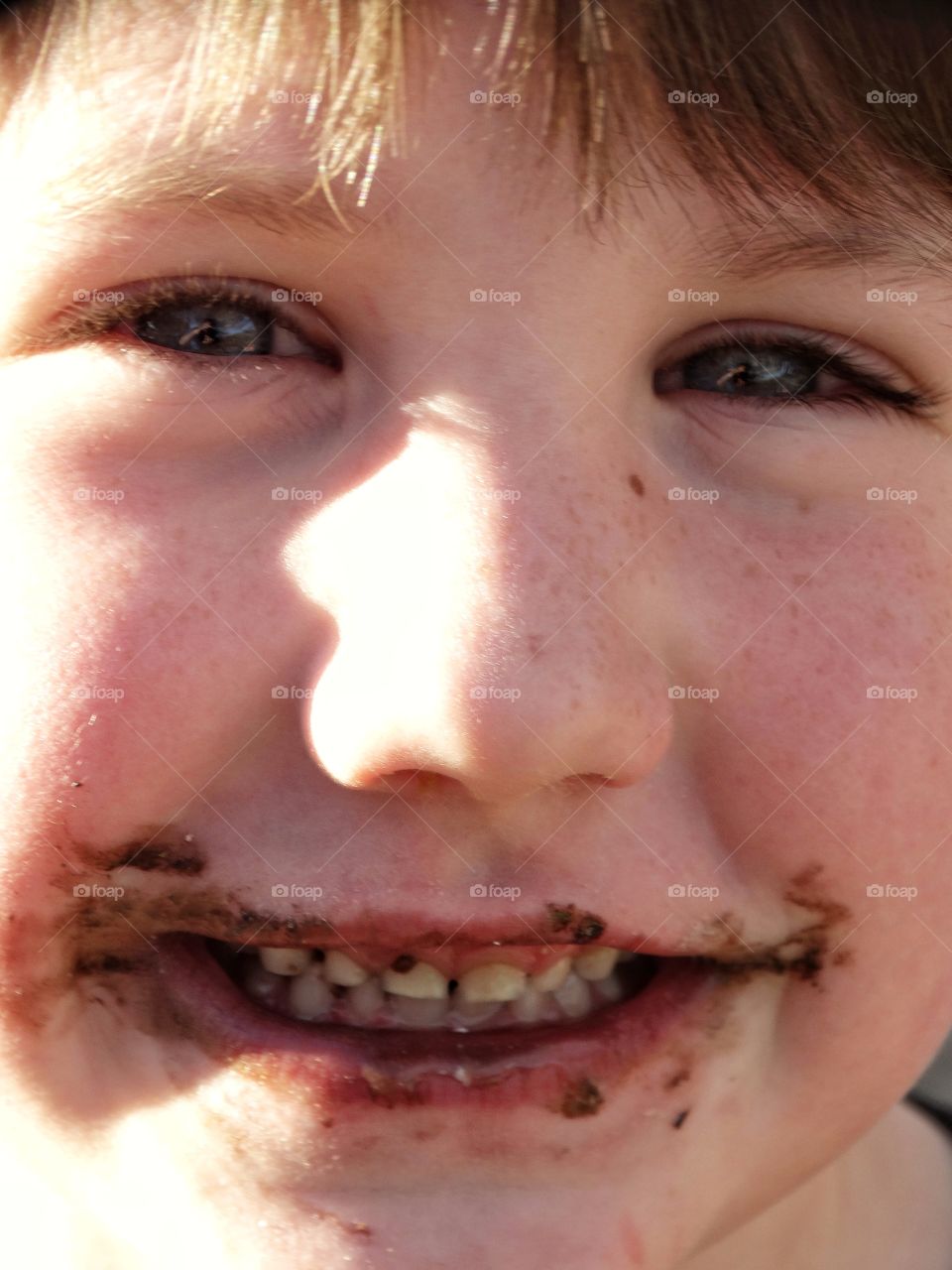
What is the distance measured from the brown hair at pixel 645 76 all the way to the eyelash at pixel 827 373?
4.1 inches

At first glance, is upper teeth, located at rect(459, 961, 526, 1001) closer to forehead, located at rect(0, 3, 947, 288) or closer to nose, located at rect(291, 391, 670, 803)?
nose, located at rect(291, 391, 670, 803)

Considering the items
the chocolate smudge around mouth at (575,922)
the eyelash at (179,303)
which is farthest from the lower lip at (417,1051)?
the eyelash at (179,303)

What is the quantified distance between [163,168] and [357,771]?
1.38 ft

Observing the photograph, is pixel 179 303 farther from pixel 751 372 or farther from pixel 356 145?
pixel 751 372

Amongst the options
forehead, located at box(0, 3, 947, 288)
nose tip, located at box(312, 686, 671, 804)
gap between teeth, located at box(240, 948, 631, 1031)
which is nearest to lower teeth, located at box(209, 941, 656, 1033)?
gap between teeth, located at box(240, 948, 631, 1031)

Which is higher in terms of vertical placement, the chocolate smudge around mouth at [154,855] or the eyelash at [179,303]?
the eyelash at [179,303]

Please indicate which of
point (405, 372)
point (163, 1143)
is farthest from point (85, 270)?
point (163, 1143)

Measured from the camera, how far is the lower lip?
1032 mm

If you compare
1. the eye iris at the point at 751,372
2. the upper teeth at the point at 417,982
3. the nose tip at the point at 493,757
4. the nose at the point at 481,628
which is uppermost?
the eye iris at the point at 751,372

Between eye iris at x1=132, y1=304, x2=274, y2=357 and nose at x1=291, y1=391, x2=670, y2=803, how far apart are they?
0.16 metres

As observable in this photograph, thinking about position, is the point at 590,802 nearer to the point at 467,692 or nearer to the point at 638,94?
the point at 467,692

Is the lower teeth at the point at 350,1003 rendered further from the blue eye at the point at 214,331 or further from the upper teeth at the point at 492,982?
the blue eye at the point at 214,331

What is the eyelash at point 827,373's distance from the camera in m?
1.09

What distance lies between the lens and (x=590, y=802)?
99 centimetres
